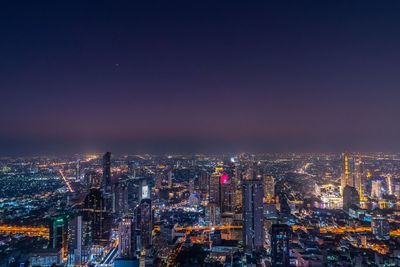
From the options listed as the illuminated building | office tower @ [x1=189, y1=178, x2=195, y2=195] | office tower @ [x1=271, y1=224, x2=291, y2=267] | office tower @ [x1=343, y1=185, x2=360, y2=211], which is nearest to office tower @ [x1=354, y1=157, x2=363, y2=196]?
office tower @ [x1=343, y1=185, x2=360, y2=211]

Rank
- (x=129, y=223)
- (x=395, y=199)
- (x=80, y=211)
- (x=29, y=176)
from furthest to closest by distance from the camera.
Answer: (x=395, y=199) → (x=29, y=176) → (x=80, y=211) → (x=129, y=223)

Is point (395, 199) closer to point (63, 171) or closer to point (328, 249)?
point (328, 249)

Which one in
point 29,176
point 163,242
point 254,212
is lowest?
point 163,242

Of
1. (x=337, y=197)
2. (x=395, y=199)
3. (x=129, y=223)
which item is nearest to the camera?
(x=129, y=223)

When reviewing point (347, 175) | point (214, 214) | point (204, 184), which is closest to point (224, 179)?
point (204, 184)

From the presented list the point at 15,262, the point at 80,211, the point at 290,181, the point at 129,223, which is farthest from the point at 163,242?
the point at 290,181

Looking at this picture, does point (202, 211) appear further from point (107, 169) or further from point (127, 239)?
point (127, 239)

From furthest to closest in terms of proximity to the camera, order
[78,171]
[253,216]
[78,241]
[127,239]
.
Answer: [78,171] < [253,216] < [78,241] < [127,239]
